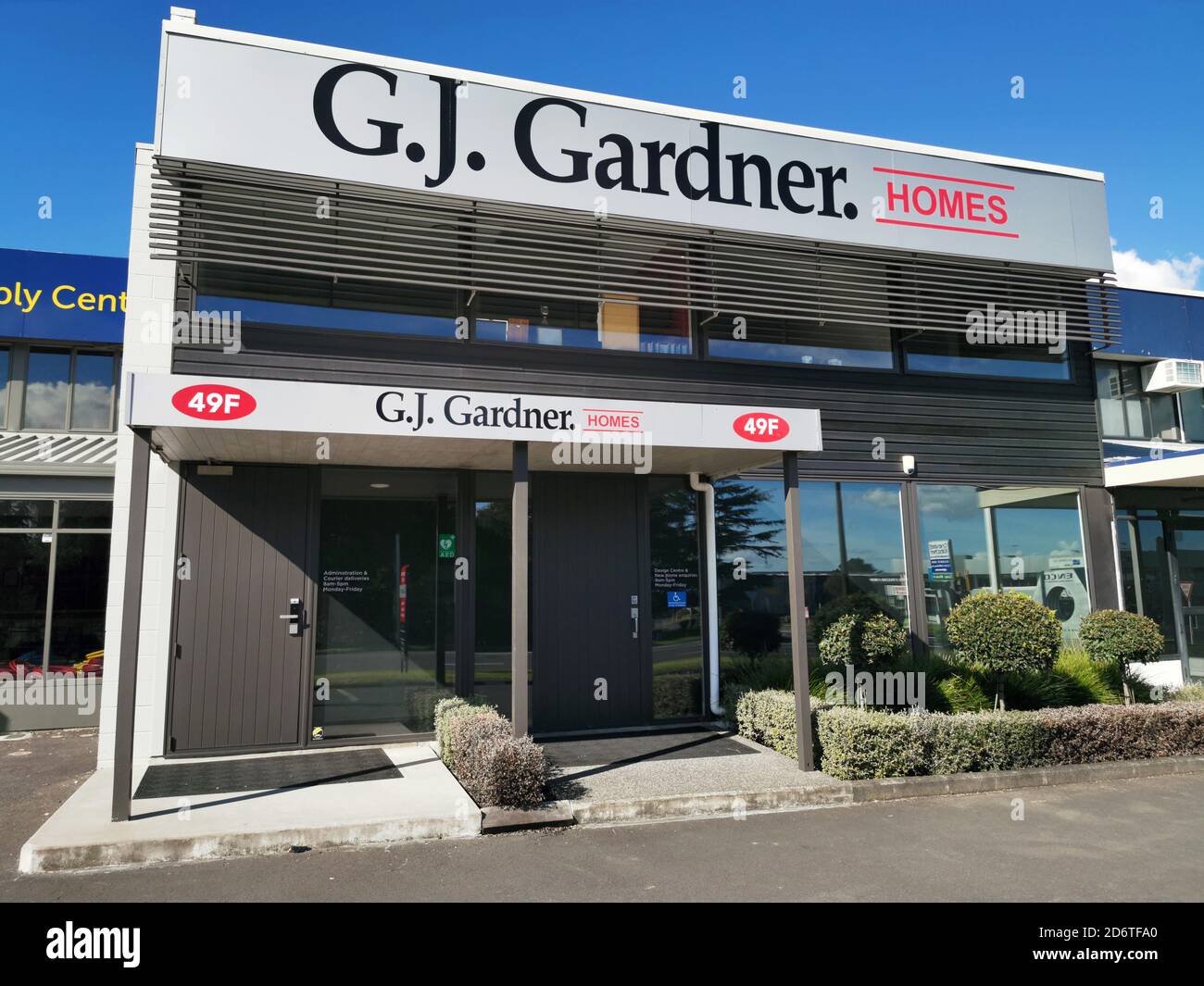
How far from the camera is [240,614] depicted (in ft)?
27.4

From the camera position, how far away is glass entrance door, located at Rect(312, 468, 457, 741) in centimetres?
862

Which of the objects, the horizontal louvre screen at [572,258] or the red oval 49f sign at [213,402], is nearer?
the red oval 49f sign at [213,402]

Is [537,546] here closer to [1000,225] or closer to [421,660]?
[421,660]

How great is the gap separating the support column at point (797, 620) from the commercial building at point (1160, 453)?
237 inches

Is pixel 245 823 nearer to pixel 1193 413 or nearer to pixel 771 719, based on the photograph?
pixel 771 719

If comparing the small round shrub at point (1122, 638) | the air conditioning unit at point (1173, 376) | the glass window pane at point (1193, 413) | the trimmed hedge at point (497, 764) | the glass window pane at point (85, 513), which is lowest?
the trimmed hedge at point (497, 764)

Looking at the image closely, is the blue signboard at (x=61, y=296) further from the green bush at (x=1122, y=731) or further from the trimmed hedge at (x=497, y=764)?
the green bush at (x=1122, y=731)

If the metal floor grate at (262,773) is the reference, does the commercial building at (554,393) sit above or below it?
above

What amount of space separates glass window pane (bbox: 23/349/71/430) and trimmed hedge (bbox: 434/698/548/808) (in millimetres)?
8278

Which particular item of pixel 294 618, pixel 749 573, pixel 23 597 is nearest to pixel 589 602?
pixel 749 573

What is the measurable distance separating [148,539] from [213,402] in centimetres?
263

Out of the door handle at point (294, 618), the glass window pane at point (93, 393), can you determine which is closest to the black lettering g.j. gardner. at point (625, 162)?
the door handle at point (294, 618)

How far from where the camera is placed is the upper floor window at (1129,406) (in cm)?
1175

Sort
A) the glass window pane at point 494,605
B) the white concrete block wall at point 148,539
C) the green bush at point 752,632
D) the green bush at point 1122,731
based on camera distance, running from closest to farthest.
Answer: the green bush at point 1122,731
the white concrete block wall at point 148,539
the glass window pane at point 494,605
the green bush at point 752,632
